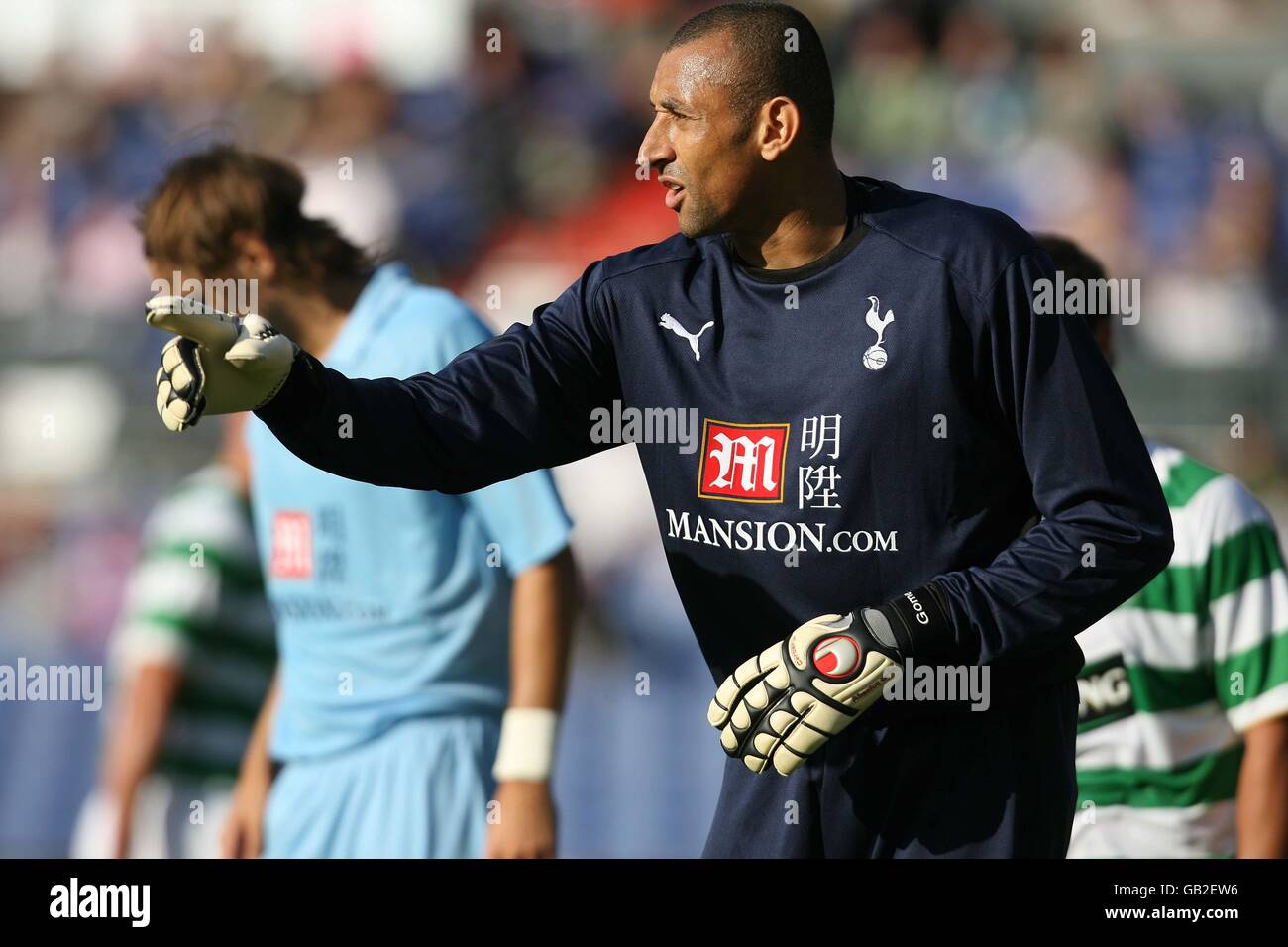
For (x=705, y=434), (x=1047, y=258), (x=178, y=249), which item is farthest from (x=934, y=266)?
(x=178, y=249)

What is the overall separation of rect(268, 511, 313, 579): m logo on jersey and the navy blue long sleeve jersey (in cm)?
157

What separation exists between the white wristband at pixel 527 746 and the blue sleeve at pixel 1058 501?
174 cm

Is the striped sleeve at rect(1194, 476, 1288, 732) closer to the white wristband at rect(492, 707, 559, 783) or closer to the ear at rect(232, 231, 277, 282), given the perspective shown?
the white wristband at rect(492, 707, 559, 783)

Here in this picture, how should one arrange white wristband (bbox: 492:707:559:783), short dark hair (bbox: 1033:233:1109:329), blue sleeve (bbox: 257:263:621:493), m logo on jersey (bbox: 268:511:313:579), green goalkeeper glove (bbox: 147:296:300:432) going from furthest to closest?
m logo on jersey (bbox: 268:511:313:579) < white wristband (bbox: 492:707:559:783) < short dark hair (bbox: 1033:233:1109:329) < blue sleeve (bbox: 257:263:621:493) < green goalkeeper glove (bbox: 147:296:300:432)

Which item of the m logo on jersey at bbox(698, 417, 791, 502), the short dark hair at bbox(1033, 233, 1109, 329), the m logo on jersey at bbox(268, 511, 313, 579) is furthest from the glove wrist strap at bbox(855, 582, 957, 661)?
the m logo on jersey at bbox(268, 511, 313, 579)

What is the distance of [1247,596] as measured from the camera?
343 cm

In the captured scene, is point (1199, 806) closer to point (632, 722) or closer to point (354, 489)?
point (632, 722)

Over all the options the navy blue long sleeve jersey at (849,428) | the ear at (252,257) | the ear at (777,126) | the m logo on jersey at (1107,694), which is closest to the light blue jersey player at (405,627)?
the ear at (252,257)

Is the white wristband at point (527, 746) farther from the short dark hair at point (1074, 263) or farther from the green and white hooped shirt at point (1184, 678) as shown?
the short dark hair at point (1074, 263)

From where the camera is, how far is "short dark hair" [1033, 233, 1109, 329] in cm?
337

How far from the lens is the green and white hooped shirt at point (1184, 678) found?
342 cm

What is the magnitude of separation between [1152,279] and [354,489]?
263 centimetres

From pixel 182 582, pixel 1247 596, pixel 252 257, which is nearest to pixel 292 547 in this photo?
pixel 252 257

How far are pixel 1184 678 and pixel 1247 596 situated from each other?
0.22 m
